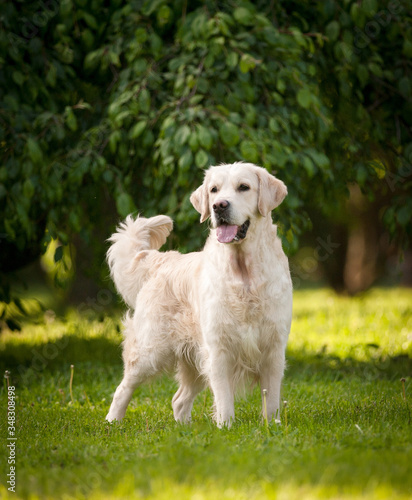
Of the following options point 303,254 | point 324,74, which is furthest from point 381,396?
point 303,254

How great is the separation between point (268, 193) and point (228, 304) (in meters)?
0.71

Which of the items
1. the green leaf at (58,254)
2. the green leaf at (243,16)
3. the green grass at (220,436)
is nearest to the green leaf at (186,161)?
the green leaf at (243,16)

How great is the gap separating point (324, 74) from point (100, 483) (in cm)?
424

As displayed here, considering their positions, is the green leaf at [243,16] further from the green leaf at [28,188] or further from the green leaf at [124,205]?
the green leaf at [28,188]

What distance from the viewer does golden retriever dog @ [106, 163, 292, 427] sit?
Answer: 3740 mm

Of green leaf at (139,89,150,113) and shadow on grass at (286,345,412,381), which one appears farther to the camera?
shadow on grass at (286,345,412,381)

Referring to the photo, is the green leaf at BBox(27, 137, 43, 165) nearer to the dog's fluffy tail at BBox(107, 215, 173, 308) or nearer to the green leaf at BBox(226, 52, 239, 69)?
the dog's fluffy tail at BBox(107, 215, 173, 308)

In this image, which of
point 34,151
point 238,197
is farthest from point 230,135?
point 34,151

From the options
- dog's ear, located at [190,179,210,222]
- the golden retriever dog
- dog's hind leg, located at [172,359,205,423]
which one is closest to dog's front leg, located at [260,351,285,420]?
the golden retriever dog

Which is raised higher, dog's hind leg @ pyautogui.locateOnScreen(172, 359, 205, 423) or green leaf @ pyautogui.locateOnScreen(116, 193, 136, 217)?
green leaf @ pyautogui.locateOnScreen(116, 193, 136, 217)

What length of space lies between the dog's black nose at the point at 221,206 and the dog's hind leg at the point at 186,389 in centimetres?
119

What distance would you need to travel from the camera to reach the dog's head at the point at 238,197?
3.75m

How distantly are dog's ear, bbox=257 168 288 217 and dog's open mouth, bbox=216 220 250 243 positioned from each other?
5.2 inches

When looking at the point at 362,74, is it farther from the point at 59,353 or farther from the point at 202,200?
the point at 59,353
